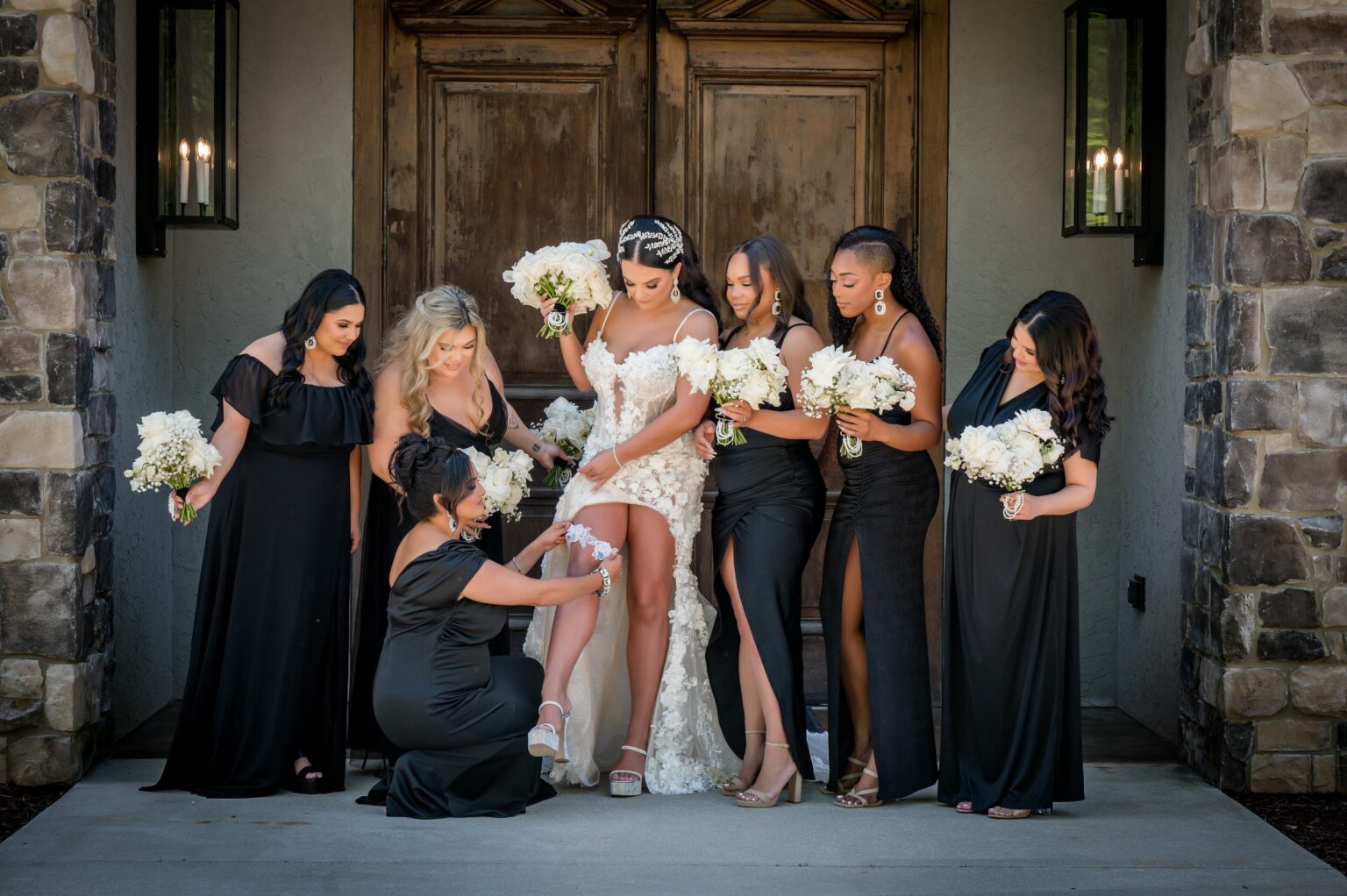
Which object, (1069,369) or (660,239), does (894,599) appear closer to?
(1069,369)

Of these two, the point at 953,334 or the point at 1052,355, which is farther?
the point at 953,334

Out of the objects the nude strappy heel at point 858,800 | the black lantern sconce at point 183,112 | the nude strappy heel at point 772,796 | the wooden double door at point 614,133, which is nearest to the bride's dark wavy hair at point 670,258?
the wooden double door at point 614,133

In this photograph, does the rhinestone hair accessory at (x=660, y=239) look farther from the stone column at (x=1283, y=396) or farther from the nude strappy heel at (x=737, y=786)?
the stone column at (x=1283, y=396)

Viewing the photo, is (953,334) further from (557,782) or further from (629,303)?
(557,782)

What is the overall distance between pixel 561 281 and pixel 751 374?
0.89 m

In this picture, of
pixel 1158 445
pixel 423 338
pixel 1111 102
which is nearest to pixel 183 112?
pixel 423 338

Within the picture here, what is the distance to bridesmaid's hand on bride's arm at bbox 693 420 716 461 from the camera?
18.4 ft

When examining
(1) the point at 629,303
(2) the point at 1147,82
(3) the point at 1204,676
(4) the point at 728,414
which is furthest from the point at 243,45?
(3) the point at 1204,676

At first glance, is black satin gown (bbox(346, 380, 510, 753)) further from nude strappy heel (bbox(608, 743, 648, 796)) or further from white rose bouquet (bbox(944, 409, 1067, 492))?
white rose bouquet (bbox(944, 409, 1067, 492))

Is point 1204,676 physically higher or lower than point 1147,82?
lower

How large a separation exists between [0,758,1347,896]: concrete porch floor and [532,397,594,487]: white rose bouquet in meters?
1.20

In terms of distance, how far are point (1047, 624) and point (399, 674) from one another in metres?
2.21

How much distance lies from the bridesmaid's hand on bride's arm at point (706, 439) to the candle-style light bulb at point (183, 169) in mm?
2547

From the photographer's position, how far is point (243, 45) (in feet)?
23.4
